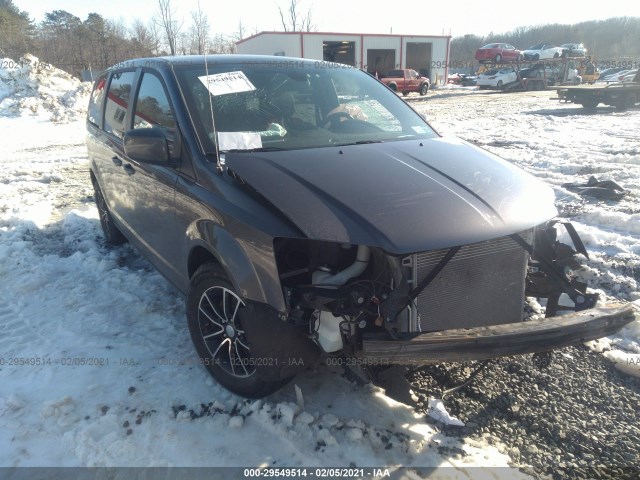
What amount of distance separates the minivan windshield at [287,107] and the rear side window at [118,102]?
0.93 m

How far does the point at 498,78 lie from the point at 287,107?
103 ft

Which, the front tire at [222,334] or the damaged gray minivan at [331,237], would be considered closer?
the damaged gray minivan at [331,237]

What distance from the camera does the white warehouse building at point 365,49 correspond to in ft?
121

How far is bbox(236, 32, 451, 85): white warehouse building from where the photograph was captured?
36844 mm

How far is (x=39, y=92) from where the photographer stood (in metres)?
19.0

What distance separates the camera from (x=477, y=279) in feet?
8.21

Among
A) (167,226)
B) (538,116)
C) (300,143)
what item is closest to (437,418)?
(300,143)

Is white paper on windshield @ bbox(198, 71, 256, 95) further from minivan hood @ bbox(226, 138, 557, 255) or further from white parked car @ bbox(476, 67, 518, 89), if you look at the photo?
white parked car @ bbox(476, 67, 518, 89)

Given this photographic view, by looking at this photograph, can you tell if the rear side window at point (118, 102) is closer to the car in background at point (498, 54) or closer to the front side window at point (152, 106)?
the front side window at point (152, 106)

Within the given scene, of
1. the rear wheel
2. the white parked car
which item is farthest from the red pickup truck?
the rear wheel

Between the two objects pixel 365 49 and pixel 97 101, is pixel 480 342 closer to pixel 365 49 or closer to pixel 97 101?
pixel 97 101

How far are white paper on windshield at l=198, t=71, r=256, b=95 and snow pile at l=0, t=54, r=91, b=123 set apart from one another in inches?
637

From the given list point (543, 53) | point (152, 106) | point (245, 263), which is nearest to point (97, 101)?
point (152, 106)

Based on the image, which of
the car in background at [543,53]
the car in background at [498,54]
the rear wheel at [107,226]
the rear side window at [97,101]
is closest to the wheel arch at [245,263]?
the rear wheel at [107,226]
